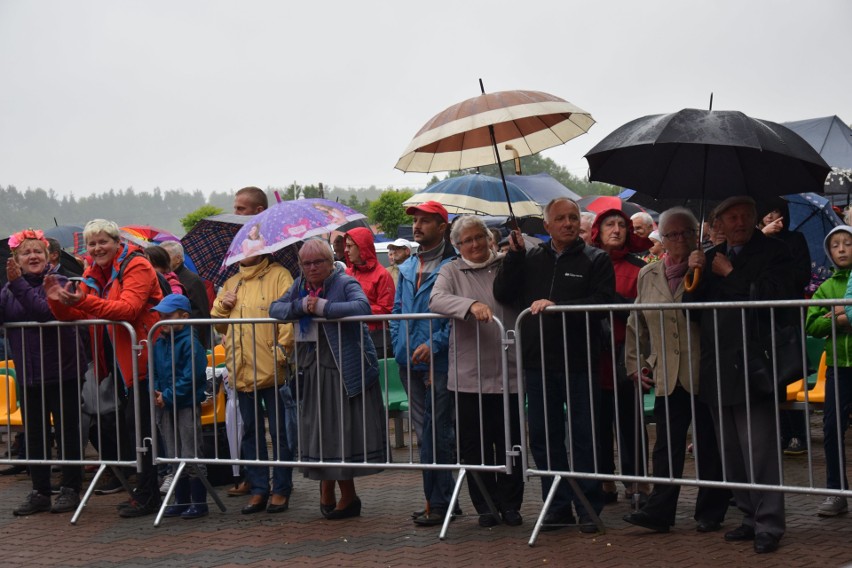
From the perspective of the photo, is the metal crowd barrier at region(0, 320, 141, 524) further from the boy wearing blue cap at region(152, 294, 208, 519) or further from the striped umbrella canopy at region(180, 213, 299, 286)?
the striped umbrella canopy at region(180, 213, 299, 286)


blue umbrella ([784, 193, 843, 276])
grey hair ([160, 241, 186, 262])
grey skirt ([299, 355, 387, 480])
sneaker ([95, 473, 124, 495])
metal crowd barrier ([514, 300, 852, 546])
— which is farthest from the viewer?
blue umbrella ([784, 193, 843, 276])

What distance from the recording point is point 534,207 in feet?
43.1

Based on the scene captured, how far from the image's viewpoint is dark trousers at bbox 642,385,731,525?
6.73 m

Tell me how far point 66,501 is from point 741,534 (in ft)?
16.1

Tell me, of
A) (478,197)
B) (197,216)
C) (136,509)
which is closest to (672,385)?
(136,509)

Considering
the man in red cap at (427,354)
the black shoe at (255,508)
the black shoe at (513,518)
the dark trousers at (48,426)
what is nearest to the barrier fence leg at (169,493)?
the black shoe at (255,508)

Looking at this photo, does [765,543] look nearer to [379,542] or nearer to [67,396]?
[379,542]

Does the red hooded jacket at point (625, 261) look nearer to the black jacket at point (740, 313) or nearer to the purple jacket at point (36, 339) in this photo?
the black jacket at point (740, 313)

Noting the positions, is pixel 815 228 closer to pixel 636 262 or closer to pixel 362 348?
pixel 636 262

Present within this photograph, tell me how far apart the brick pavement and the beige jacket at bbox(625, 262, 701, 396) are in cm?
96

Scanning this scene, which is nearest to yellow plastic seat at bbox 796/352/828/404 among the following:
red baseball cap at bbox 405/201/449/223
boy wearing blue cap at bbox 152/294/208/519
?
red baseball cap at bbox 405/201/449/223

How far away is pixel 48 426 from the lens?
8.52 m

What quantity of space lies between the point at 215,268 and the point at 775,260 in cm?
470

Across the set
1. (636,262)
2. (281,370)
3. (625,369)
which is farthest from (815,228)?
(281,370)
